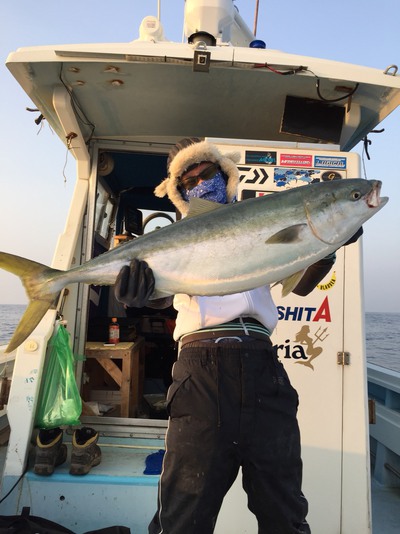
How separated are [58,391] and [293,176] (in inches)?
111

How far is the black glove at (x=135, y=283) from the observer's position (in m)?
1.87

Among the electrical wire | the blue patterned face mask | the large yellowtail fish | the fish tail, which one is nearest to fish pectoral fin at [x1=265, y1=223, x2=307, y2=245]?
the large yellowtail fish

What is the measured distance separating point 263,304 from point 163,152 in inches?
142

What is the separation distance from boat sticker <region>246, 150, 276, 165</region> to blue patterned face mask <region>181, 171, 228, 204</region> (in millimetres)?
1372

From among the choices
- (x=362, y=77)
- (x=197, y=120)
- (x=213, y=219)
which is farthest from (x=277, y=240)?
(x=197, y=120)

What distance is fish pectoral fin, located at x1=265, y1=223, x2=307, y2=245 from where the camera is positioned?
70.9 inches

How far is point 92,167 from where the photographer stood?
200 inches

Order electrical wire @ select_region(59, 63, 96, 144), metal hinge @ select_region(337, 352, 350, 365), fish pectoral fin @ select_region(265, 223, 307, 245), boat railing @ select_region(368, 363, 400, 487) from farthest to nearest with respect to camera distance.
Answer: boat railing @ select_region(368, 363, 400, 487) < electrical wire @ select_region(59, 63, 96, 144) < metal hinge @ select_region(337, 352, 350, 365) < fish pectoral fin @ select_region(265, 223, 307, 245)

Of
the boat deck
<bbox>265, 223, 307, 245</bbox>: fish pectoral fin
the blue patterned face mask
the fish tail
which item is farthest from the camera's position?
the boat deck

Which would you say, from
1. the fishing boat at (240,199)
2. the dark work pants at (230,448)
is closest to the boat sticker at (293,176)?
the fishing boat at (240,199)


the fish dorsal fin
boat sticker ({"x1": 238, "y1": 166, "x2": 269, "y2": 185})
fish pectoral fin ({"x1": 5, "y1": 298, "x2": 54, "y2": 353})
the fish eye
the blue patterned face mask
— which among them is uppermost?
boat sticker ({"x1": 238, "y1": 166, "x2": 269, "y2": 185})

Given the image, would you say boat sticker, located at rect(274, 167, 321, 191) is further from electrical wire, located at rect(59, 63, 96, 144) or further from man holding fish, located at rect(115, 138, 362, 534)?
electrical wire, located at rect(59, 63, 96, 144)

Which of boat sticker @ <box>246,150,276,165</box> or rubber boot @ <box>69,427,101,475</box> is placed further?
boat sticker @ <box>246,150,276,165</box>

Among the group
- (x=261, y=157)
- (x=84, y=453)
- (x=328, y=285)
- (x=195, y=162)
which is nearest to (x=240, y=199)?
(x=261, y=157)
